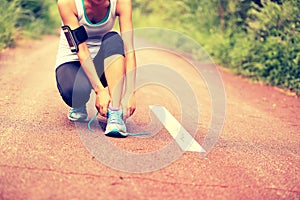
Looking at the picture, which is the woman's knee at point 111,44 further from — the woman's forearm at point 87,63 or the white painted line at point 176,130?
the white painted line at point 176,130

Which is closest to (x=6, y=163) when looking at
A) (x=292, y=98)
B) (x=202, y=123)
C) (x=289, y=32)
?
(x=202, y=123)

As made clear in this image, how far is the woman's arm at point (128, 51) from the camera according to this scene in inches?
183

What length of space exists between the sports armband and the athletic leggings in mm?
267

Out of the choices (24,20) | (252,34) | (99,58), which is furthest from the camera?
(24,20)

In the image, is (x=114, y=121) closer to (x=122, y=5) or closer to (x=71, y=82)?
(x=71, y=82)

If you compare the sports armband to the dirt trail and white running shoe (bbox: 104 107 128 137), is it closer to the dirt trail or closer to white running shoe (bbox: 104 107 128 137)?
white running shoe (bbox: 104 107 128 137)

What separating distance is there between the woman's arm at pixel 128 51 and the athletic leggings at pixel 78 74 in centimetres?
6

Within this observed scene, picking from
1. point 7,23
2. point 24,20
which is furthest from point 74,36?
point 24,20

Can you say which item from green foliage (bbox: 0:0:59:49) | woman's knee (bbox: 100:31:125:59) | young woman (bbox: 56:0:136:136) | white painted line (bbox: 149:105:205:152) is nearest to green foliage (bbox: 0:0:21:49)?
green foliage (bbox: 0:0:59:49)

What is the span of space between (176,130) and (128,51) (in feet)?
3.23

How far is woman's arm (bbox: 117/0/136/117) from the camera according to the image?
15.3 ft

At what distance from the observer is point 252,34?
34.9ft

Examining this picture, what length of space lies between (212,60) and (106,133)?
831 cm

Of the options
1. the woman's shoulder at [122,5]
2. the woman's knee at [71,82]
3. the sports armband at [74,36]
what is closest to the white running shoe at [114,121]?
the woman's knee at [71,82]
